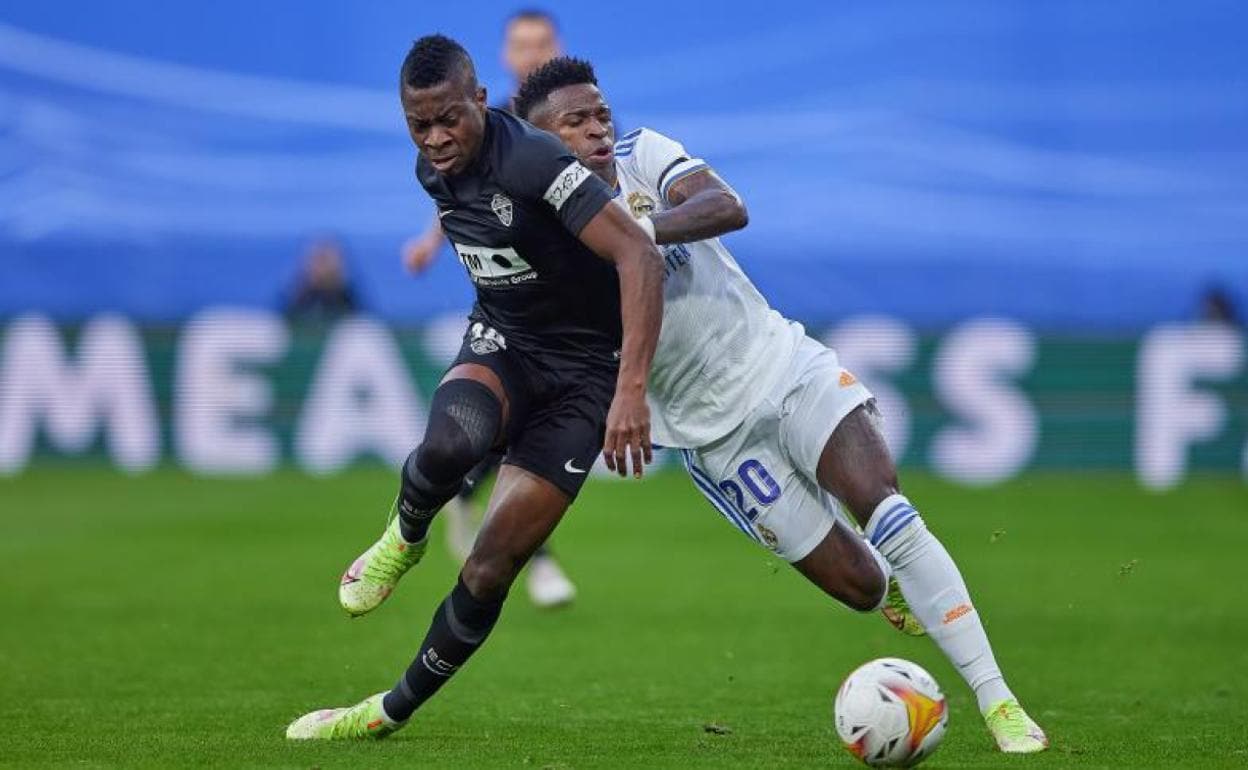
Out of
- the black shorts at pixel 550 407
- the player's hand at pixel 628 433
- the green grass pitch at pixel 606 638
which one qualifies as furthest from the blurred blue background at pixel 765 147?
the player's hand at pixel 628 433

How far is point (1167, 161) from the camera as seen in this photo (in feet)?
70.4

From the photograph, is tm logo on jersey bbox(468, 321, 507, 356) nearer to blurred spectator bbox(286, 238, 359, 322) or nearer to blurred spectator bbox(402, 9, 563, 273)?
blurred spectator bbox(402, 9, 563, 273)

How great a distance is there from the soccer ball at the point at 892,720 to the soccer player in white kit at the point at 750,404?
538 millimetres

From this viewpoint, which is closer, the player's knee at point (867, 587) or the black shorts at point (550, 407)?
the black shorts at point (550, 407)

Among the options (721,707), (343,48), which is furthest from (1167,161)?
(721,707)

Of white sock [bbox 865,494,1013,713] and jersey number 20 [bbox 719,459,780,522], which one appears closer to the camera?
white sock [bbox 865,494,1013,713]

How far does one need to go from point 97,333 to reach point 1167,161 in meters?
11.1

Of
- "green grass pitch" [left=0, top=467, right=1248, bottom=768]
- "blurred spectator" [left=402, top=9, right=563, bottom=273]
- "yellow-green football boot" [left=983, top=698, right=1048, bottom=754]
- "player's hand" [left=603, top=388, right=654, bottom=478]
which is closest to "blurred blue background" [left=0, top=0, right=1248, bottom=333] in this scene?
"green grass pitch" [left=0, top=467, right=1248, bottom=768]

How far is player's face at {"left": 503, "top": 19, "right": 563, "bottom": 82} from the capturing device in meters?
10.4

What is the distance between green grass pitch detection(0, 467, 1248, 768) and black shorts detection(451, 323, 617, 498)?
0.98 meters

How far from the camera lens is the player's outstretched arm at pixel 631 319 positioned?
6348 millimetres

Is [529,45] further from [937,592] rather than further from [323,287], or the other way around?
[323,287]

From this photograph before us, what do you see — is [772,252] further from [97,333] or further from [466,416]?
[466,416]

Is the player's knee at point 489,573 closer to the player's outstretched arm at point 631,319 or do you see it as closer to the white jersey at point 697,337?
the player's outstretched arm at point 631,319
